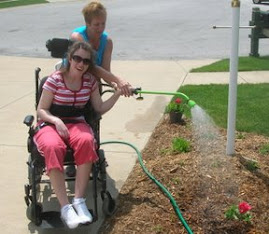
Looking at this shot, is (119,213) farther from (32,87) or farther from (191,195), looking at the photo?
(32,87)

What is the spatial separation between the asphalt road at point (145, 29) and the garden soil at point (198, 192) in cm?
673

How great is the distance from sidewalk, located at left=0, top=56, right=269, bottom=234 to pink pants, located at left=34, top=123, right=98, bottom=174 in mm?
482

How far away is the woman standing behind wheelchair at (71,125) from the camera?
340 cm

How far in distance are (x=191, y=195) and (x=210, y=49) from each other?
348 inches

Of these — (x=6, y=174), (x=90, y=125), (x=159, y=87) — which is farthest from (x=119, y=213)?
(x=159, y=87)

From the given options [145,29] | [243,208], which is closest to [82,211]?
[243,208]

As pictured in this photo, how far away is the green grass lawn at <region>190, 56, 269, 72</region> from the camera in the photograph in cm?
912

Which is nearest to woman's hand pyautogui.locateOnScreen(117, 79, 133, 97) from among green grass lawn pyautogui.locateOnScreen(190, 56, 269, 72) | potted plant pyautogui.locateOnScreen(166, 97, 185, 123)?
potted plant pyautogui.locateOnScreen(166, 97, 185, 123)

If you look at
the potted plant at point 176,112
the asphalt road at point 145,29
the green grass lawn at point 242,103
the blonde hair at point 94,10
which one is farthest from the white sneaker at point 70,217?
the asphalt road at point 145,29

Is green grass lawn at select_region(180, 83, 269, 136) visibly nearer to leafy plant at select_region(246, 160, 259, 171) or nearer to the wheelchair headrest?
leafy plant at select_region(246, 160, 259, 171)

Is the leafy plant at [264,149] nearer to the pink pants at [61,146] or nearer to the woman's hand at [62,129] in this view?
the pink pants at [61,146]

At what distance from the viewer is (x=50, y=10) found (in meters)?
23.8

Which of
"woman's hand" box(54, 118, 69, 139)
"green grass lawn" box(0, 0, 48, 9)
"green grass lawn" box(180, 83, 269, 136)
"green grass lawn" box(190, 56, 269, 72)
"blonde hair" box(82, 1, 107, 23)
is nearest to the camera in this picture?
"woman's hand" box(54, 118, 69, 139)

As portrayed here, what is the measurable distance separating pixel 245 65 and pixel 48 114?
21.0 ft
